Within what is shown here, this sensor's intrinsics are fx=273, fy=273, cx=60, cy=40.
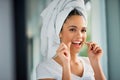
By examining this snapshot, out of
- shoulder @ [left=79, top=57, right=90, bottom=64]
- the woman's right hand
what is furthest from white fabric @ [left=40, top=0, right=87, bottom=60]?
shoulder @ [left=79, top=57, right=90, bottom=64]

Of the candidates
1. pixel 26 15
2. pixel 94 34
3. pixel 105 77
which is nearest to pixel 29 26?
pixel 26 15

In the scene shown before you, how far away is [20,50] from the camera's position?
1.60 meters

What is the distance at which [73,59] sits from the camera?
1.69 m

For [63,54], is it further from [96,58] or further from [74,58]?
[96,58]

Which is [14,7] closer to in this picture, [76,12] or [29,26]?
[29,26]

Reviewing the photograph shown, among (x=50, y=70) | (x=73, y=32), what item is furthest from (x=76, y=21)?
(x=50, y=70)

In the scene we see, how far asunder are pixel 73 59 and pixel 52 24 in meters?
0.26

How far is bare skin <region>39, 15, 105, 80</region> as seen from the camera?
1.63 metres

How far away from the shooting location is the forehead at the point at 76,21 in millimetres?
1650

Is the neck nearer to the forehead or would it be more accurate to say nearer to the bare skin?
the bare skin

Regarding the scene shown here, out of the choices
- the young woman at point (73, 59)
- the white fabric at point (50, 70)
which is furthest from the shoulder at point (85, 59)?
the white fabric at point (50, 70)

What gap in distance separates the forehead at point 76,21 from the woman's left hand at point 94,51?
0.13m

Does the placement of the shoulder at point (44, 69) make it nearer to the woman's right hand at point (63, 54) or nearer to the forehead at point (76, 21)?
the woman's right hand at point (63, 54)

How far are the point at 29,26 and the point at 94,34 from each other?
41 centimetres
